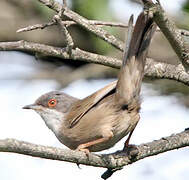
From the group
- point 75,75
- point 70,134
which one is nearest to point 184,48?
point 70,134

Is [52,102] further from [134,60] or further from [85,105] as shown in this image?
[134,60]

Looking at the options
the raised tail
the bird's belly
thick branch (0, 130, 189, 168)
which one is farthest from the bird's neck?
thick branch (0, 130, 189, 168)

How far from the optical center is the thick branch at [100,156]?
15.8 feet

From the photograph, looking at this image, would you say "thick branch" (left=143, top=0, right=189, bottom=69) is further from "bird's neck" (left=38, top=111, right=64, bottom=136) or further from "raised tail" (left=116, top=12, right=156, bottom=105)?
"bird's neck" (left=38, top=111, right=64, bottom=136)

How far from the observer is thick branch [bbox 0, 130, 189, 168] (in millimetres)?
4801

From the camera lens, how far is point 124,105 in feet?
21.0

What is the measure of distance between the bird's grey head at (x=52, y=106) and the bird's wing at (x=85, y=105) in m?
0.18

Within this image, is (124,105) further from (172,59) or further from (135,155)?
(172,59)

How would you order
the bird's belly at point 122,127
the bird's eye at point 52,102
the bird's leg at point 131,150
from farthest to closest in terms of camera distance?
the bird's eye at point 52,102 → the bird's belly at point 122,127 → the bird's leg at point 131,150

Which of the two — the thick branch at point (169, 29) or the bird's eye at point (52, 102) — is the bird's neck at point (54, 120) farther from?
the thick branch at point (169, 29)

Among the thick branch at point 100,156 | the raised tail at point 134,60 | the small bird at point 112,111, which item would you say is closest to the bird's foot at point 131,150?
the thick branch at point 100,156

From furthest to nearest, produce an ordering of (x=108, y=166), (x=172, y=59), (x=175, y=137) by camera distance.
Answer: (x=172, y=59)
(x=175, y=137)
(x=108, y=166)

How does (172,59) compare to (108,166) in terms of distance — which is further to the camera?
(172,59)

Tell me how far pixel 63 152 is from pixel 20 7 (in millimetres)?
7608
